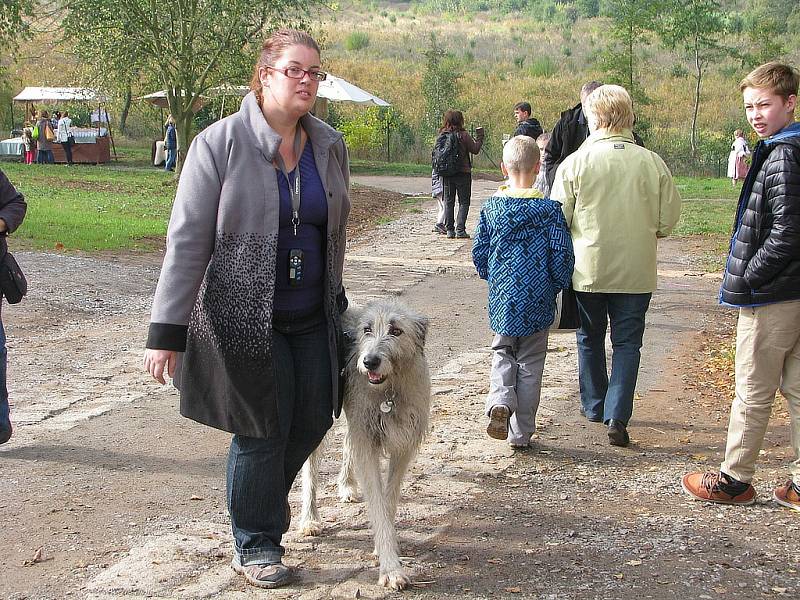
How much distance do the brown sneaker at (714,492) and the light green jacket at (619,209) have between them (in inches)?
→ 52.5

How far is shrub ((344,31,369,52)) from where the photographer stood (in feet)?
221

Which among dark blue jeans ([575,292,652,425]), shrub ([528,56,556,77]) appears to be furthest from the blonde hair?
shrub ([528,56,556,77])

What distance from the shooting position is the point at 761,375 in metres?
4.97

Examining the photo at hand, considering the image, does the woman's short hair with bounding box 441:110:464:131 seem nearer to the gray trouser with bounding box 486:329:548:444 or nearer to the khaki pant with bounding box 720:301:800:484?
the gray trouser with bounding box 486:329:548:444

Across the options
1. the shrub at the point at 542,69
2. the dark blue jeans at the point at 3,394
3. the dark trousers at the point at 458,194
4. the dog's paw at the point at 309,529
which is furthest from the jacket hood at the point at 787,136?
the shrub at the point at 542,69

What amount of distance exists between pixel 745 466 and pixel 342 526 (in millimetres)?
2079

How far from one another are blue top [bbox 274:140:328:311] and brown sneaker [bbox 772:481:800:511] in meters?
2.68

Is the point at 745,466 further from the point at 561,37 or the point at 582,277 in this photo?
the point at 561,37

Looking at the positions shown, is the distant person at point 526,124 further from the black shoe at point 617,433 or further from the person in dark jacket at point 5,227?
the person in dark jacket at point 5,227

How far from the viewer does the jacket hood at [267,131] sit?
12.7 feet

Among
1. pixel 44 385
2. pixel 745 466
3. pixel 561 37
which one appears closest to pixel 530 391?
pixel 745 466

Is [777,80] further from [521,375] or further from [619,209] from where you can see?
[521,375]

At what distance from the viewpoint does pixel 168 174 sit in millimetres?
30469

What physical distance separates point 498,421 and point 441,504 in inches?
32.6
